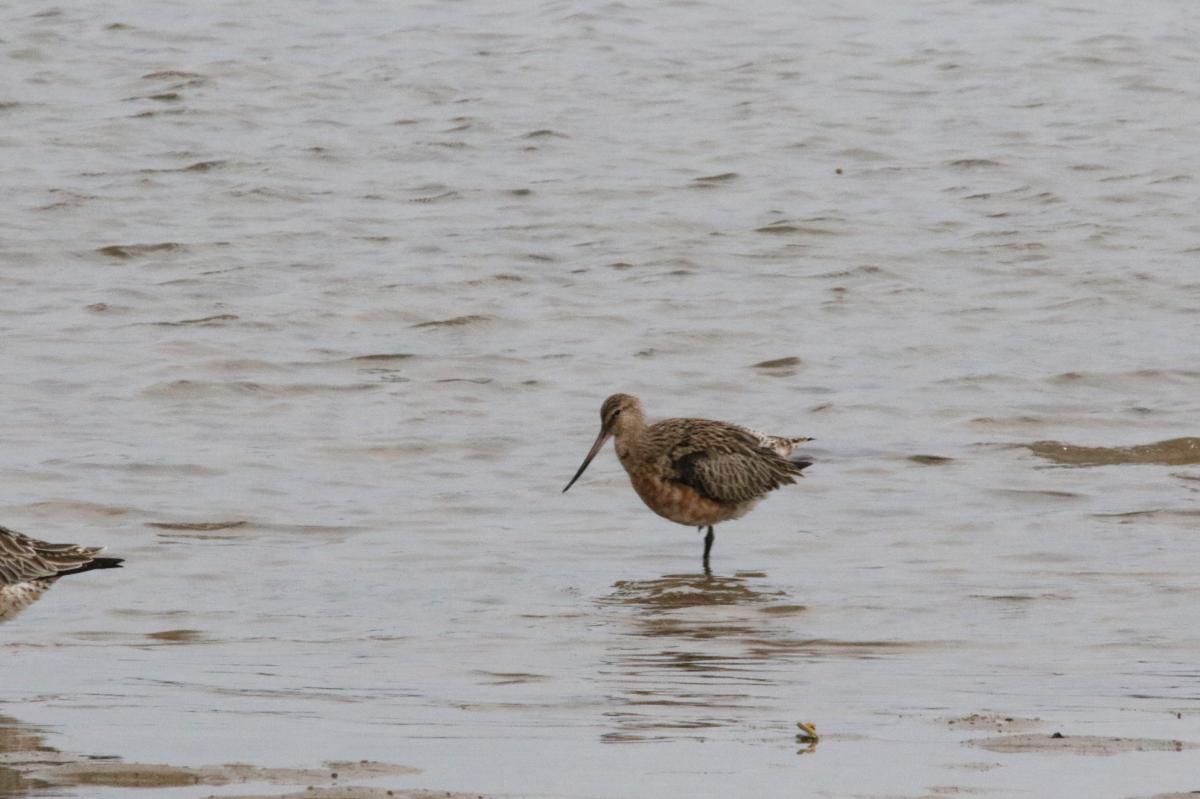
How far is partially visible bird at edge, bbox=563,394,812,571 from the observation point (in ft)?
37.0

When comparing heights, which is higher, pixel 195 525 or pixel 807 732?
pixel 807 732

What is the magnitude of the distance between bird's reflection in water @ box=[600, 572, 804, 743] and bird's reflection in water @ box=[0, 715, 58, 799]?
1.71m

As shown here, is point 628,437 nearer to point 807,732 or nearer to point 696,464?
point 696,464

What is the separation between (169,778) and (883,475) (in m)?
6.86

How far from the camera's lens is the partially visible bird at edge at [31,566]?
871 cm

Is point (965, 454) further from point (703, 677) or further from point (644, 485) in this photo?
point (703, 677)

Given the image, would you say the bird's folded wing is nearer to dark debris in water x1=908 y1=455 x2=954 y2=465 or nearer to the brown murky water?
the brown murky water

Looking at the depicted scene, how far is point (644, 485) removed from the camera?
11484 millimetres

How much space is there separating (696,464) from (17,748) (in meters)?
5.08

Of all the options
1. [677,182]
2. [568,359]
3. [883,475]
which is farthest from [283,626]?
[677,182]

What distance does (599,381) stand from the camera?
14.8 m

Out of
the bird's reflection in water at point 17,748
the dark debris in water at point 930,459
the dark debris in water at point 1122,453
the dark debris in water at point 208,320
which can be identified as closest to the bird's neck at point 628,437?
the dark debris in water at point 930,459

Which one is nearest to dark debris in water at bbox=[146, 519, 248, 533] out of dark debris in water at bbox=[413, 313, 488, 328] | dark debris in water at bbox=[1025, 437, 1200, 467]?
dark debris in water at bbox=[1025, 437, 1200, 467]

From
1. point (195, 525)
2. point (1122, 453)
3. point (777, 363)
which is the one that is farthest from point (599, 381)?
point (195, 525)
